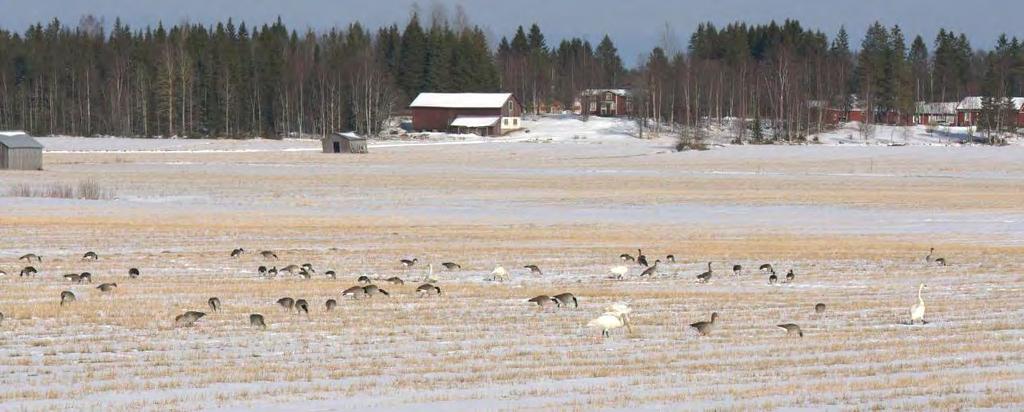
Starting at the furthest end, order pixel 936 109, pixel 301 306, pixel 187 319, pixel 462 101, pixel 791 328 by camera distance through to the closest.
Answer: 1. pixel 936 109
2. pixel 462 101
3. pixel 301 306
4. pixel 187 319
5. pixel 791 328

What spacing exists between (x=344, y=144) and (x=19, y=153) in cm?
3139

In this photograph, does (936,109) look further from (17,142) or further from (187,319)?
(187,319)

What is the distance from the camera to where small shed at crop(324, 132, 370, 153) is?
105 meters

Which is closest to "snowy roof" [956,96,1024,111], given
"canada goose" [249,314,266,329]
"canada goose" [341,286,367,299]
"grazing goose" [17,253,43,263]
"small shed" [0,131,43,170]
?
"small shed" [0,131,43,170]

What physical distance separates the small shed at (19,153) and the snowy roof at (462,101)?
59081 millimetres

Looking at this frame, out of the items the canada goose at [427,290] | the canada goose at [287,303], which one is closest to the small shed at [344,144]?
the canada goose at [427,290]

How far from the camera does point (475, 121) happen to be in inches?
5187

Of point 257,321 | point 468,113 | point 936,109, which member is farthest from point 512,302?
point 936,109

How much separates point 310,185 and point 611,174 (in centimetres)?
1970

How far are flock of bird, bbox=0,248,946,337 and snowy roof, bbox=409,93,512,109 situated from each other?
334ft

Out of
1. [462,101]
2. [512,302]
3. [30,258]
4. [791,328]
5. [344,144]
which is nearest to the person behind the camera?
[791,328]

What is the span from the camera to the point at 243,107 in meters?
138

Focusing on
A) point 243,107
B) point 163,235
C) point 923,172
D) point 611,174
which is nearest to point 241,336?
point 163,235

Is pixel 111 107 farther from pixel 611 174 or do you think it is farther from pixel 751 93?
pixel 611 174
